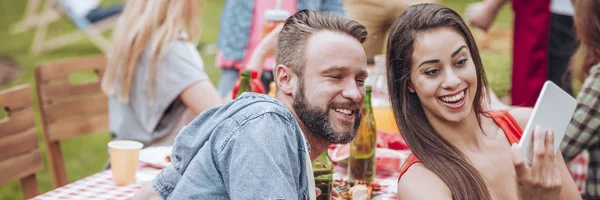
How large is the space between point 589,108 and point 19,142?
2.15 meters

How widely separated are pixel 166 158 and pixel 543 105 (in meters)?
1.41

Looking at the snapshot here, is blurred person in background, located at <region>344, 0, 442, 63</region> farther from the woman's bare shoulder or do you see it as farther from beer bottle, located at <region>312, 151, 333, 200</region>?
the woman's bare shoulder

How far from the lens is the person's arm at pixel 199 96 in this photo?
3.64 meters

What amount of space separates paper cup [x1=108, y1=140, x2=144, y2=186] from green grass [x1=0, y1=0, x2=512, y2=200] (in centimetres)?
270

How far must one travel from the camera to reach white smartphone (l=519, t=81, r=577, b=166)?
2016mm

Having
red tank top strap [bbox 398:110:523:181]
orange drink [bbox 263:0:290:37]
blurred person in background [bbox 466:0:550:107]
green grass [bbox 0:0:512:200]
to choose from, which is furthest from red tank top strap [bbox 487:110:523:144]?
green grass [bbox 0:0:512:200]

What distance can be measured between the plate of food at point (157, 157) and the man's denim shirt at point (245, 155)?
89 centimetres

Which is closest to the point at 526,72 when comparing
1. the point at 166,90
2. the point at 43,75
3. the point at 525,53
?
the point at 525,53

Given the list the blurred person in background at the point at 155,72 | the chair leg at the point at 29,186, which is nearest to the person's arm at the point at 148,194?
the chair leg at the point at 29,186

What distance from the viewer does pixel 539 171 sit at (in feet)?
6.70

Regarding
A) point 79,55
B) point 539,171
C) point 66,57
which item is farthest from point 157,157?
point 79,55

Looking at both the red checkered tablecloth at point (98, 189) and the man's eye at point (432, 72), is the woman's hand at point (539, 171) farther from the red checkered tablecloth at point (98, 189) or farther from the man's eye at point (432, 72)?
the red checkered tablecloth at point (98, 189)

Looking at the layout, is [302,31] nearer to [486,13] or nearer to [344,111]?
[344,111]

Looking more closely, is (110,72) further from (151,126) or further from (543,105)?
(543,105)
